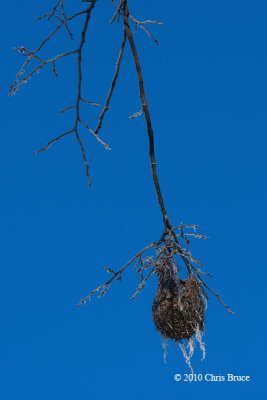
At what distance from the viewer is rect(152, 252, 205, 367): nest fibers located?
6.34 ft

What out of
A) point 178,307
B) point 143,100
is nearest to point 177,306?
point 178,307

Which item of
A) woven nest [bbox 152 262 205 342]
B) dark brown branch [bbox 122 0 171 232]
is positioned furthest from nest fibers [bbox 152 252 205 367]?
dark brown branch [bbox 122 0 171 232]

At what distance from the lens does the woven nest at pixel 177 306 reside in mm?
1932

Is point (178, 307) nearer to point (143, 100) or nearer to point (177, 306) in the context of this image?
point (177, 306)

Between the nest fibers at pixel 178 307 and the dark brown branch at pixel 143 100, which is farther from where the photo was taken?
the nest fibers at pixel 178 307

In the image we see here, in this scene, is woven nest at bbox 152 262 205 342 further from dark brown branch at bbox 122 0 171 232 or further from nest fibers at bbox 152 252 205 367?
dark brown branch at bbox 122 0 171 232

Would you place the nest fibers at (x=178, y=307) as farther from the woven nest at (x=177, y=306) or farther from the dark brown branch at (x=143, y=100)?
the dark brown branch at (x=143, y=100)

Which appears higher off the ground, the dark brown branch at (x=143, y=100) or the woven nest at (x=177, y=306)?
the dark brown branch at (x=143, y=100)

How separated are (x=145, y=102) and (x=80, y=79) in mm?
280

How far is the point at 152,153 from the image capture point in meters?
1.63

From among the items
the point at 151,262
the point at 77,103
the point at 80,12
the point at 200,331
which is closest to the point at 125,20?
the point at 80,12

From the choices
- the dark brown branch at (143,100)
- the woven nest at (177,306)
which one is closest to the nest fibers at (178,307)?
the woven nest at (177,306)

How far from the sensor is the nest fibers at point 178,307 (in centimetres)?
193

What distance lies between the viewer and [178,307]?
6.34ft
